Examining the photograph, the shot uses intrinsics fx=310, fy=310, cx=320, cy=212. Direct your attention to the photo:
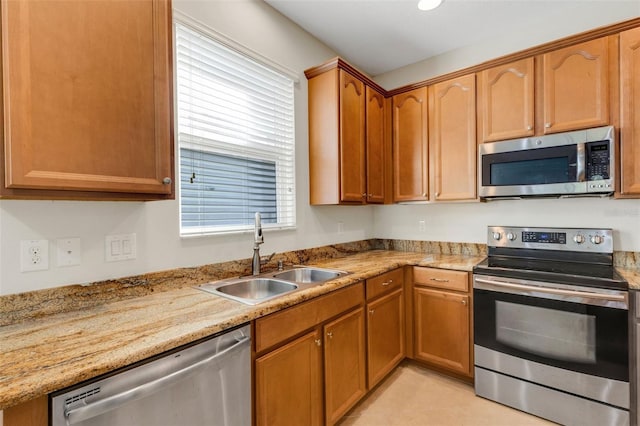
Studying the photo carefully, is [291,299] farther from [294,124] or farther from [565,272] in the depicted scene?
[565,272]

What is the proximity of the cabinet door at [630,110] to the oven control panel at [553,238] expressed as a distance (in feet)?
1.41

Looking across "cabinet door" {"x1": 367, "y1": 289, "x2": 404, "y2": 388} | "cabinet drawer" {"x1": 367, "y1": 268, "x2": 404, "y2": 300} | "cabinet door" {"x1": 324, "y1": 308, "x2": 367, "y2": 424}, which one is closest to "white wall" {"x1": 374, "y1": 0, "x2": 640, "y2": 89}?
"cabinet drawer" {"x1": 367, "y1": 268, "x2": 404, "y2": 300}

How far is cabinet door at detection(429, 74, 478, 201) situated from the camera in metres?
2.54

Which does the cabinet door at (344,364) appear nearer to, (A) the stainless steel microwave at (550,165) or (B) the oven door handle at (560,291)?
(B) the oven door handle at (560,291)

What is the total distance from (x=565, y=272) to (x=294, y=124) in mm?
2134

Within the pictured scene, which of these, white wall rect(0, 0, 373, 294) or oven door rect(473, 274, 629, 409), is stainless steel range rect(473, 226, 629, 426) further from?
white wall rect(0, 0, 373, 294)

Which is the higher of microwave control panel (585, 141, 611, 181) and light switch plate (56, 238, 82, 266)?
microwave control panel (585, 141, 611, 181)

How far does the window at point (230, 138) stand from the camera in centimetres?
179

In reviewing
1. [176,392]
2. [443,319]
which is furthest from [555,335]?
[176,392]

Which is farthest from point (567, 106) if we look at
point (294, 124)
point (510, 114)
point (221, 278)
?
point (221, 278)

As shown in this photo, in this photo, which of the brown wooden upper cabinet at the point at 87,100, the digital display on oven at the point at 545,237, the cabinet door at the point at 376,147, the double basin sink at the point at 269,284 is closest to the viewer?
the brown wooden upper cabinet at the point at 87,100

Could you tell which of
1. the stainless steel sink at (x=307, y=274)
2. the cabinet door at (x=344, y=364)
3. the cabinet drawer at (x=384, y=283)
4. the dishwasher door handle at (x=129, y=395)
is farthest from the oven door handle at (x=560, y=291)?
the dishwasher door handle at (x=129, y=395)

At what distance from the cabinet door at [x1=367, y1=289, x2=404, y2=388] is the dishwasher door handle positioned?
1253 millimetres

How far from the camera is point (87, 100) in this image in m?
1.11
